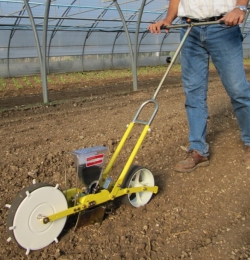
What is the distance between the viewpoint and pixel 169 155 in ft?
10.3

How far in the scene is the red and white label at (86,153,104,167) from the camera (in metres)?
1.93

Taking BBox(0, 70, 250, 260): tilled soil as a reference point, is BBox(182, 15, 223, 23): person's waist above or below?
above

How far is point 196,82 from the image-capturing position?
2760mm

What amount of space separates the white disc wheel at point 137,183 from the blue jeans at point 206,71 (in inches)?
27.7

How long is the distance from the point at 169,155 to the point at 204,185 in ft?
2.10

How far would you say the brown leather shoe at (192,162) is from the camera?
2.76 meters

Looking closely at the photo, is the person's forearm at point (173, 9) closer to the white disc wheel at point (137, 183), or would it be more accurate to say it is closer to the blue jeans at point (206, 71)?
the blue jeans at point (206, 71)

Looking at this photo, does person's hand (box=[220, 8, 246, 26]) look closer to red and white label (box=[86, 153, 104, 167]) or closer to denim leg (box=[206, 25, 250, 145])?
denim leg (box=[206, 25, 250, 145])

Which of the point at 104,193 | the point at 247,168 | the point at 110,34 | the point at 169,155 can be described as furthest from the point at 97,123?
the point at 110,34

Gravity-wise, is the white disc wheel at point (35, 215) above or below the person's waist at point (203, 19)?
below

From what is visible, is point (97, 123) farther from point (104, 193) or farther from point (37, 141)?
point (104, 193)

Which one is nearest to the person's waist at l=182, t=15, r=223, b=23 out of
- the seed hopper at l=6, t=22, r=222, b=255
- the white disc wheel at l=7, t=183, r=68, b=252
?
the seed hopper at l=6, t=22, r=222, b=255

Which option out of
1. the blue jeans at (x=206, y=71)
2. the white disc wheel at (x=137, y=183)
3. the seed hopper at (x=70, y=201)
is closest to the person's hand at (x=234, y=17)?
the blue jeans at (x=206, y=71)

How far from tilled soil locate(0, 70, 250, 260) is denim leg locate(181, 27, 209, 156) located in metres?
0.26
